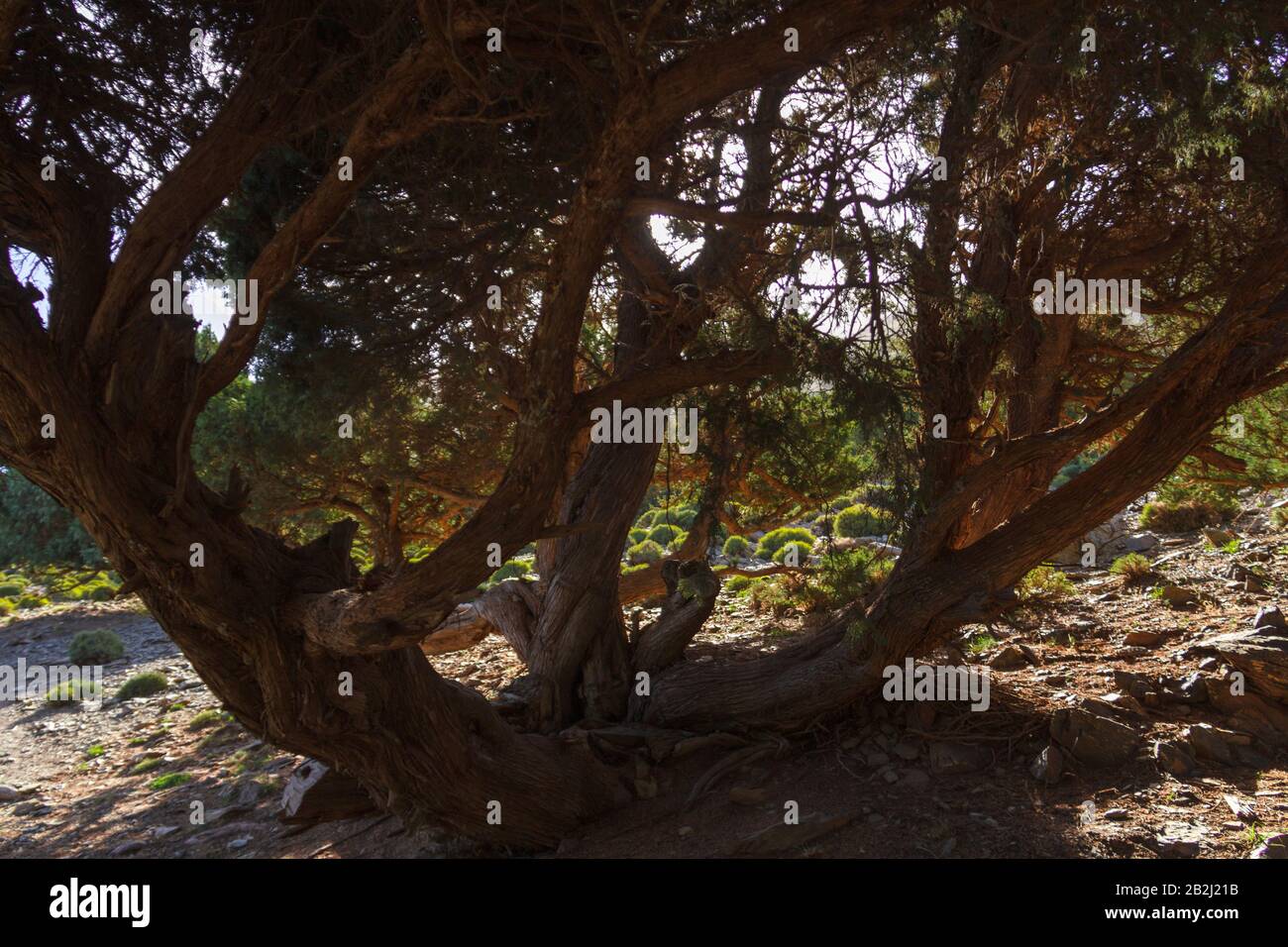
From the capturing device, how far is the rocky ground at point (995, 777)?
4547 mm

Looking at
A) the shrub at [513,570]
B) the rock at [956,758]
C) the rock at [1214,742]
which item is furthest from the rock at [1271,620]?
the shrub at [513,570]

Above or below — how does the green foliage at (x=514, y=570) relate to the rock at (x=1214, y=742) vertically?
below

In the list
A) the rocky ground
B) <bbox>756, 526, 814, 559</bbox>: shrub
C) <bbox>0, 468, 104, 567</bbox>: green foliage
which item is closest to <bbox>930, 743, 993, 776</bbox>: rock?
the rocky ground

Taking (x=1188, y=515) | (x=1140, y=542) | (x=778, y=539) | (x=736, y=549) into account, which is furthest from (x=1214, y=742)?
(x=736, y=549)

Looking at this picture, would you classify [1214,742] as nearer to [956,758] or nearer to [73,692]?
[956,758]

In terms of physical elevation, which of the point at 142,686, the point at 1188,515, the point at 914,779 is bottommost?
the point at 142,686

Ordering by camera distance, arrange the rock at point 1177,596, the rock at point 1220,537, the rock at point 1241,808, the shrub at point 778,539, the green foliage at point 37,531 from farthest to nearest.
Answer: the shrub at point 778,539 → the green foliage at point 37,531 → the rock at point 1220,537 → the rock at point 1177,596 → the rock at point 1241,808

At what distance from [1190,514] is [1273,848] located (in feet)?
38.0

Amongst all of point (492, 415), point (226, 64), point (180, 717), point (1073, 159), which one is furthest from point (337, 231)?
point (180, 717)

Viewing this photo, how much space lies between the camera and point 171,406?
415 cm

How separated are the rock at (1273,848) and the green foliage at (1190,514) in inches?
424

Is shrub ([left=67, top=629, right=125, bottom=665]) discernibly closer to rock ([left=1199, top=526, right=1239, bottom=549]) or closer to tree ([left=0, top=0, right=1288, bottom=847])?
tree ([left=0, top=0, right=1288, bottom=847])

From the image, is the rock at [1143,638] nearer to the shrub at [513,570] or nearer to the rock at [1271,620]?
the rock at [1271,620]

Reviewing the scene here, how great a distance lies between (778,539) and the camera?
64.5 ft
